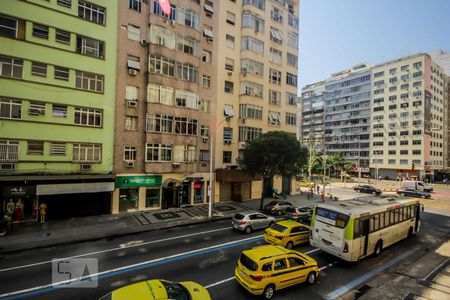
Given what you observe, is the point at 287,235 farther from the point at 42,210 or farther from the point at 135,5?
the point at 135,5

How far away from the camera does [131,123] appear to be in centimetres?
2700

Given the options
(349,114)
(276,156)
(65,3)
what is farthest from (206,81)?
(349,114)

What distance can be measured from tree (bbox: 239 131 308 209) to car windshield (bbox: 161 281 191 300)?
20125 mm

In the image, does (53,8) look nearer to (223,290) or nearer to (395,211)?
(223,290)

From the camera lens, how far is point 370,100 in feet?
311

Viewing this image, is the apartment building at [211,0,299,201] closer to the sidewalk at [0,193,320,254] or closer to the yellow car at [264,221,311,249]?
the sidewalk at [0,193,320,254]

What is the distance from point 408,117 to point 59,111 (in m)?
97.9

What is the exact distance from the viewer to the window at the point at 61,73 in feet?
75.0

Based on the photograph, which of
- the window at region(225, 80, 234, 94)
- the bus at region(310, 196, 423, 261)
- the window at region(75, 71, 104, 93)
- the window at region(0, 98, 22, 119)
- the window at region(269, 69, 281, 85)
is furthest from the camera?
the window at region(269, 69, 281, 85)

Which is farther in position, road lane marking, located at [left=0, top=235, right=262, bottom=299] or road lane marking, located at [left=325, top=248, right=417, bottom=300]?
road lane marking, located at [left=325, top=248, right=417, bottom=300]

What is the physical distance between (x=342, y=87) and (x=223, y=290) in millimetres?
112452

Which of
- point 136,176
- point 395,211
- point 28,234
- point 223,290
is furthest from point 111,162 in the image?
point 395,211

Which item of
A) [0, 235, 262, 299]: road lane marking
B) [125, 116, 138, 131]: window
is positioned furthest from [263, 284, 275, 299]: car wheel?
[125, 116, 138, 131]: window

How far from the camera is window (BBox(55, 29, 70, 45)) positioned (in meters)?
22.9
